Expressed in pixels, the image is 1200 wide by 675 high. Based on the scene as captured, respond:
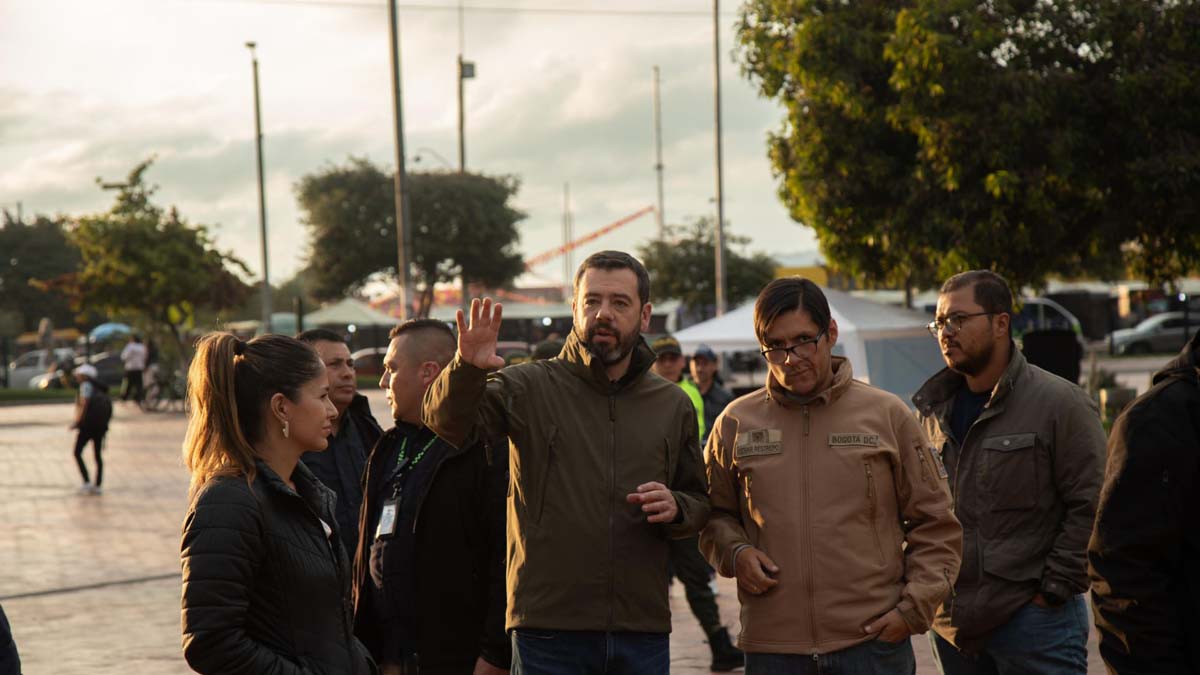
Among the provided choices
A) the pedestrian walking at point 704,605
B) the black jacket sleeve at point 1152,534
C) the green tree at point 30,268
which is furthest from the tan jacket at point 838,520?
the green tree at point 30,268

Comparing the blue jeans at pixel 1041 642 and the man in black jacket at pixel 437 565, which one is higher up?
the man in black jacket at pixel 437 565

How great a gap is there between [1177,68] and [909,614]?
14.2m

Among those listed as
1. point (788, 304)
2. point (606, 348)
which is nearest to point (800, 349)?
point (788, 304)

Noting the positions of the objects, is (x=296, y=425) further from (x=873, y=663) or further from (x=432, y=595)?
(x=873, y=663)

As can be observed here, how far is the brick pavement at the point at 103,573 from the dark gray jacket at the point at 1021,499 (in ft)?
10.2

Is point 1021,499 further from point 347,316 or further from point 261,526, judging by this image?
point 347,316

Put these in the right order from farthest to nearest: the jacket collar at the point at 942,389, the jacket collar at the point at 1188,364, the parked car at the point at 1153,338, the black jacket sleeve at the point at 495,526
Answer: the parked car at the point at 1153,338 < the jacket collar at the point at 942,389 < the black jacket sleeve at the point at 495,526 < the jacket collar at the point at 1188,364

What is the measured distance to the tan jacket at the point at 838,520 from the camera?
3.80m

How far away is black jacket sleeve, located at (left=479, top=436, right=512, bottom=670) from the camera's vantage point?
4.36m

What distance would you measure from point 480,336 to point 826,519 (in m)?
1.03

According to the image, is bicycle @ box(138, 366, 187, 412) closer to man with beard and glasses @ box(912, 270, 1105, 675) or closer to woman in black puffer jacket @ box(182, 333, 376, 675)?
man with beard and glasses @ box(912, 270, 1105, 675)

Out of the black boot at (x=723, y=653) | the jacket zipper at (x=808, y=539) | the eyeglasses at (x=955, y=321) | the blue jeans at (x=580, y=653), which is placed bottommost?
the black boot at (x=723, y=653)

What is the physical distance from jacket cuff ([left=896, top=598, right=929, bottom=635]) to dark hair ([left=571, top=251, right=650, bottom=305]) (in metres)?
1.11

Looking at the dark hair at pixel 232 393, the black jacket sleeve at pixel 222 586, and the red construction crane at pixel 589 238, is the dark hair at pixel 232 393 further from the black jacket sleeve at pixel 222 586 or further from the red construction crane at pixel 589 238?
the red construction crane at pixel 589 238
